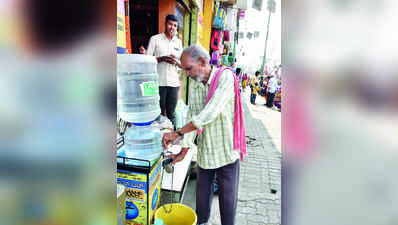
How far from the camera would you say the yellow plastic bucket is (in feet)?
7.22

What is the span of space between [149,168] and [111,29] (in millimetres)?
A: 1566

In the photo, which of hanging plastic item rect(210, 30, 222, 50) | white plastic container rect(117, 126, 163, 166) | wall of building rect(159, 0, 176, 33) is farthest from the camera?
hanging plastic item rect(210, 30, 222, 50)

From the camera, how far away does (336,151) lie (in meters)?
0.53

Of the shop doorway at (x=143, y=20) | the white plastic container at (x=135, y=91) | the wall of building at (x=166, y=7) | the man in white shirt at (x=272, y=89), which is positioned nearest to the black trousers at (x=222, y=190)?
the white plastic container at (x=135, y=91)

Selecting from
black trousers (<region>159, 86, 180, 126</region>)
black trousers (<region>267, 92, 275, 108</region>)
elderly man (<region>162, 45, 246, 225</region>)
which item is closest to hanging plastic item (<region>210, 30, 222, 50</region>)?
black trousers (<region>267, 92, 275, 108</region>)

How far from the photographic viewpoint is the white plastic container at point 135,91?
2695 millimetres

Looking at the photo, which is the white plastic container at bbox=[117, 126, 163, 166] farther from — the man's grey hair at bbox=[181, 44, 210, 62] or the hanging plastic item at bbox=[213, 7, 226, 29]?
the hanging plastic item at bbox=[213, 7, 226, 29]

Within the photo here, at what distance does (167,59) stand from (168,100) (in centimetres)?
83

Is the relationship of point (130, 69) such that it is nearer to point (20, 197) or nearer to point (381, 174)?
point (20, 197)

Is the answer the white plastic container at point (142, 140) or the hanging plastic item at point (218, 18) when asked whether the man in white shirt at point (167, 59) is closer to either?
the white plastic container at point (142, 140)

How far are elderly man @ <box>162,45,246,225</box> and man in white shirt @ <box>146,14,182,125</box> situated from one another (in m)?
1.80

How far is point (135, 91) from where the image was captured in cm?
290

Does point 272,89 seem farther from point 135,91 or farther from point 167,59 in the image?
point 135,91

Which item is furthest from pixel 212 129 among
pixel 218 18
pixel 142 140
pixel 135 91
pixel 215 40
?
pixel 215 40
